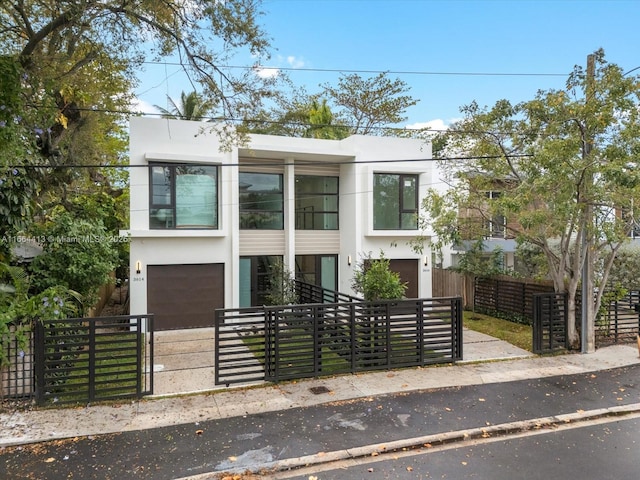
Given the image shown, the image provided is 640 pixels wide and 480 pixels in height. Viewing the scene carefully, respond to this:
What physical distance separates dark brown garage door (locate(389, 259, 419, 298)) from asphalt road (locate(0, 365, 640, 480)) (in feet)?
22.1

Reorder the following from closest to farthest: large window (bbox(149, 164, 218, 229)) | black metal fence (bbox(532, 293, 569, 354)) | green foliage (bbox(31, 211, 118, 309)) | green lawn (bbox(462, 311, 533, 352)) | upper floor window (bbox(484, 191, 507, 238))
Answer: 1. black metal fence (bbox(532, 293, 569, 354))
2. green foliage (bbox(31, 211, 118, 309))
3. upper floor window (bbox(484, 191, 507, 238))
4. green lawn (bbox(462, 311, 533, 352))
5. large window (bbox(149, 164, 218, 229))

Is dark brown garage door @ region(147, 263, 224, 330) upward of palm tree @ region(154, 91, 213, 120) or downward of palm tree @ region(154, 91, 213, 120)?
downward

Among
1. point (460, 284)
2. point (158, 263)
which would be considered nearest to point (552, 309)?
point (460, 284)

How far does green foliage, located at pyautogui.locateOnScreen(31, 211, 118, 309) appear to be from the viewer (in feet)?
30.1

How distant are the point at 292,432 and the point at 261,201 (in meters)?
8.94

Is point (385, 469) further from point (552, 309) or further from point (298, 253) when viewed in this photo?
point (298, 253)

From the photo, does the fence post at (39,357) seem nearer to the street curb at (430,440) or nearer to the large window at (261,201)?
the street curb at (430,440)

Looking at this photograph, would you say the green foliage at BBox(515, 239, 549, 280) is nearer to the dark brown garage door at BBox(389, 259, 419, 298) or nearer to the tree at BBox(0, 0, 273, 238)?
the dark brown garage door at BBox(389, 259, 419, 298)

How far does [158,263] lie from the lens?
11398mm

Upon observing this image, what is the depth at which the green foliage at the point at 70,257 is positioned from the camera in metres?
9.19

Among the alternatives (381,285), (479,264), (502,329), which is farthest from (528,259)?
(381,285)

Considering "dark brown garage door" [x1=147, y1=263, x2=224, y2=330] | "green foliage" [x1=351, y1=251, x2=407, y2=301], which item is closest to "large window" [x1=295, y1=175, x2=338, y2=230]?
"dark brown garage door" [x1=147, y1=263, x2=224, y2=330]

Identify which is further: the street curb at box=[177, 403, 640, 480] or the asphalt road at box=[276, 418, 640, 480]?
the street curb at box=[177, 403, 640, 480]

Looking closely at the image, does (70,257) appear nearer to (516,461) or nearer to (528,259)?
(516,461)
